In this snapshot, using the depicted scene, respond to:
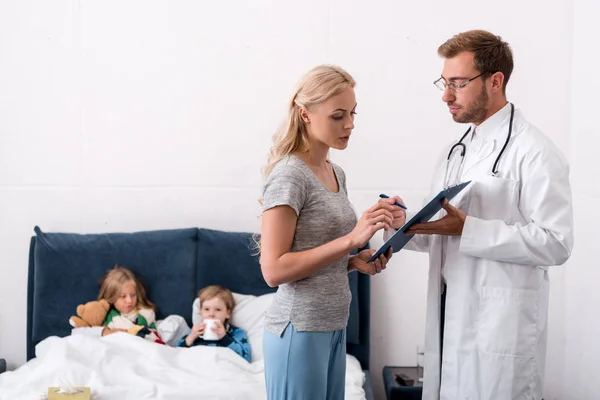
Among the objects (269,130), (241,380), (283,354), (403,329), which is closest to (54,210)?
(269,130)

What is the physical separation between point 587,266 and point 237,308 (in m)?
1.61

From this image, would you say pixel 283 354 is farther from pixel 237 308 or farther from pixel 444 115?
pixel 444 115

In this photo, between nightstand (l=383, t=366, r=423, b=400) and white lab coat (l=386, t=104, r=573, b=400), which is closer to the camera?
white lab coat (l=386, t=104, r=573, b=400)

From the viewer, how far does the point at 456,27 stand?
3461 millimetres

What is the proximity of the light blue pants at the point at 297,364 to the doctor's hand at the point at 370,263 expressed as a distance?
0.29 metres

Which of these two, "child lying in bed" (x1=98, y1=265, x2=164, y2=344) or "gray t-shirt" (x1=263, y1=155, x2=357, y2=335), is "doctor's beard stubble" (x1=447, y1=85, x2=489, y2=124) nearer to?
"gray t-shirt" (x1=263, y1=155, x2=357, y2=335)

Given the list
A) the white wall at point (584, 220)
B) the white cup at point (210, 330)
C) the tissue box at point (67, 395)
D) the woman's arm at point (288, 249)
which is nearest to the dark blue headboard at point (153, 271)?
the white cup at point (210, 330)

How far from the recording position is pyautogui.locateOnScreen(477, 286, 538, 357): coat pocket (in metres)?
2.16

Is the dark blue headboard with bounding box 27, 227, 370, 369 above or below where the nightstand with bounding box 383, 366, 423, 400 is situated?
above

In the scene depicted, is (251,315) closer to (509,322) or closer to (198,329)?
(198,329)

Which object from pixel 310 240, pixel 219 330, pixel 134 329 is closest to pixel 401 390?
pixel 219 330

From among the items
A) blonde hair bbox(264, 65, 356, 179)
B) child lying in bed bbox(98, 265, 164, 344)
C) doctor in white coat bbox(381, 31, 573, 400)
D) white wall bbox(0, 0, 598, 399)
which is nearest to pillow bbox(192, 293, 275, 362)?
child lying in bed bbox(98, 265, 164, 344)

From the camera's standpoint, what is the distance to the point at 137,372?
2869mm

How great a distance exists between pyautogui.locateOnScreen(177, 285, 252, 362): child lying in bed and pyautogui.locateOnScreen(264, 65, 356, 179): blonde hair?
1.34 metres
